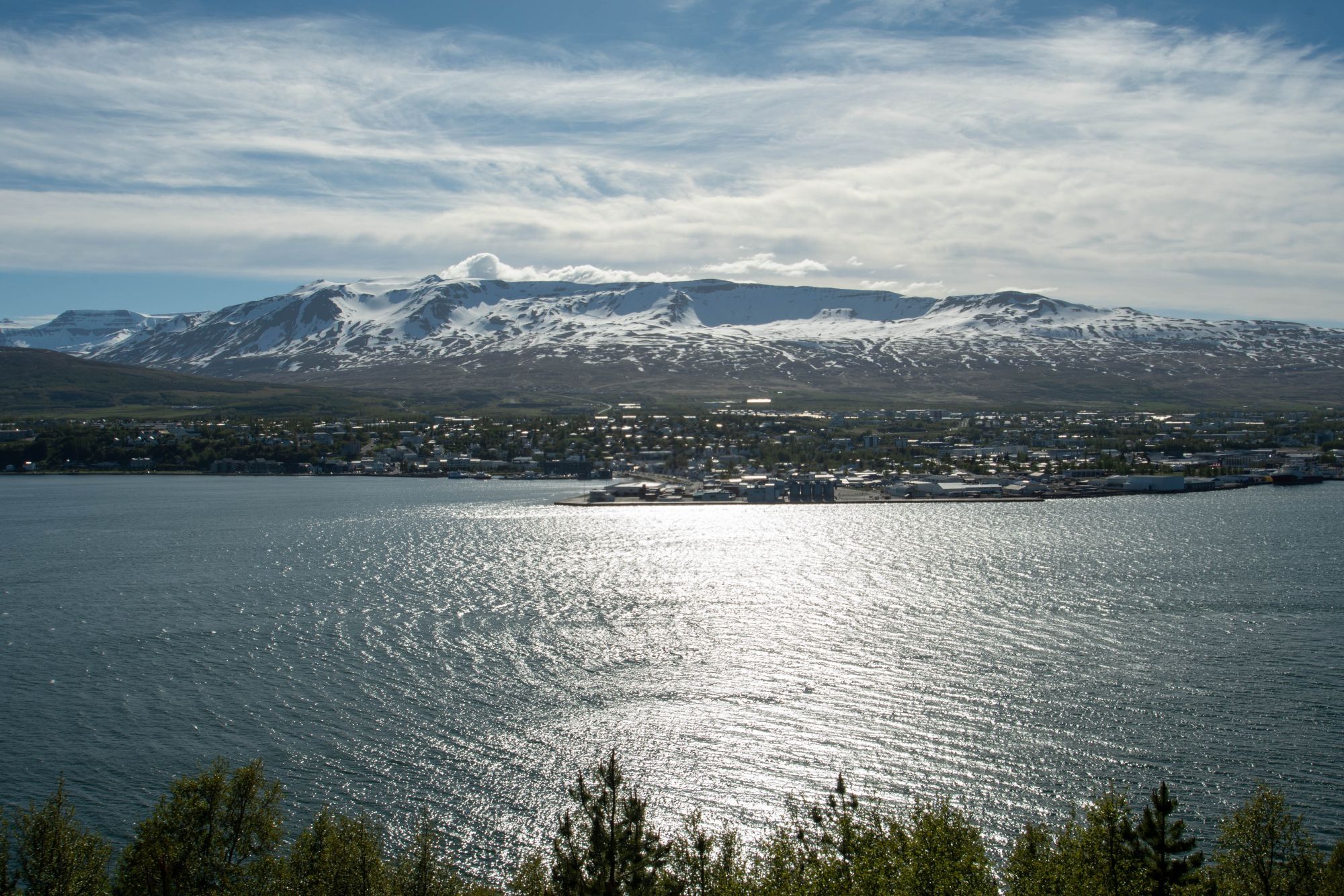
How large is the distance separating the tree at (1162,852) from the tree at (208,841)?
810cm

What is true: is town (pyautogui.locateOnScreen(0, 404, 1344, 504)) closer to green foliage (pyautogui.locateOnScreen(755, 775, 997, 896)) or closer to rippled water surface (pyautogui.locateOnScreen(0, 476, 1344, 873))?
rippled water surface (pyautogui.locateOnScreen(0, 476, 1344, 873))

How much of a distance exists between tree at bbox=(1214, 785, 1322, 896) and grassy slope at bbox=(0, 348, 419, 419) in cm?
8421

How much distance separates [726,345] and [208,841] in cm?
13271

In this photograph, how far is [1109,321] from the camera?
152125 millimetres

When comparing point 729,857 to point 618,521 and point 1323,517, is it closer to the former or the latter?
point 618,521

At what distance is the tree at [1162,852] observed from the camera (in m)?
8.69

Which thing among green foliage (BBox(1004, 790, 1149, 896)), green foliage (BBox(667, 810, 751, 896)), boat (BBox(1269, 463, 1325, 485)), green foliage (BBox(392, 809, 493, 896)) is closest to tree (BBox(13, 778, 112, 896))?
green foliage (BBox(392, 809, 493, 896))

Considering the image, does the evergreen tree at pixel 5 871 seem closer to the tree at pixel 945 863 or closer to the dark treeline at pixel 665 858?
the dark treeline at pixel 665 858

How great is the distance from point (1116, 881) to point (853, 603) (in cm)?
1535

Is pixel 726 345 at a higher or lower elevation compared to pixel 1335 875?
higher

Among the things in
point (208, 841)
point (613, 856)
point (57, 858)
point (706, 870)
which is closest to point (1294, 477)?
point (706, 870)

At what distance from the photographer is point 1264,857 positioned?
386 inches

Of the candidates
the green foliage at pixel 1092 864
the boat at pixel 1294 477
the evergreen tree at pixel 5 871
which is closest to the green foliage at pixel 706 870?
the green foliage at pixel 1092 864

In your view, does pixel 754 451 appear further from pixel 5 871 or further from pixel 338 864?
pixel 5 871
